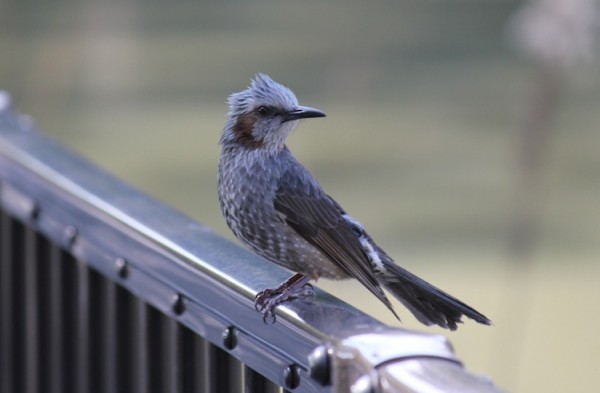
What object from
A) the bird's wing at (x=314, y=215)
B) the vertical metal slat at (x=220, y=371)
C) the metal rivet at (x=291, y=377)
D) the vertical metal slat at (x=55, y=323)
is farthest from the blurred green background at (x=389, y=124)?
the metal rivet at (x=291, y=377)

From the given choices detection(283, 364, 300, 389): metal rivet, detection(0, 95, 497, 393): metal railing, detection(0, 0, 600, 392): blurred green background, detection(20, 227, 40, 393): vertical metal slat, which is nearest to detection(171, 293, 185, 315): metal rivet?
detection(0, 95, 497, 393): metal railing

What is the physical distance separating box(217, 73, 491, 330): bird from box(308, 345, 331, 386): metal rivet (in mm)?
556

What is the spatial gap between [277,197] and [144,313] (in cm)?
31

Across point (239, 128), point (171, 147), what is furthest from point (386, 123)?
point (239, 128)

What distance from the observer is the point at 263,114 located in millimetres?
1677

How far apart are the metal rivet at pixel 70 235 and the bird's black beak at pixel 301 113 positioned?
0.99 feet

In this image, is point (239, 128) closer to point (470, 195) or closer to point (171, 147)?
point (470, 195)

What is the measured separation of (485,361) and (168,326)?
12.2 feet

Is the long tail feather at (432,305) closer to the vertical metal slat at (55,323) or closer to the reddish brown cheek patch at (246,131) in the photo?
the reddish brown cheek patch at (246,131)

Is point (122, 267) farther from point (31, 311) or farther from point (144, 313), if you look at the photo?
point (31, 311)

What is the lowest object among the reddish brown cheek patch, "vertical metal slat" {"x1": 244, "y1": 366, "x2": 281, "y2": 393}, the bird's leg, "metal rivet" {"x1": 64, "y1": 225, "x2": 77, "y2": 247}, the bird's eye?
"vertical metal slat" {"x1": 244, "y1": 366, "x2": 281, "y2": 393}

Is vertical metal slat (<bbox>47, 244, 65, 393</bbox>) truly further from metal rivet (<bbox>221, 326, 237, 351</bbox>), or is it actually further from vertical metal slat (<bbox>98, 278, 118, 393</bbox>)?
metal rivet (<bbox>221, 326, 237, 351</bbox>)

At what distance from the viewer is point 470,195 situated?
7316 millimetres

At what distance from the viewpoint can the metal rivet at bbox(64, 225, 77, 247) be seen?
162cm
